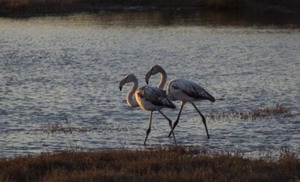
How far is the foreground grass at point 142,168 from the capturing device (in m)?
10.3

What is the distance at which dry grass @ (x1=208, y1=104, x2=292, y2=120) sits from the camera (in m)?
18.9

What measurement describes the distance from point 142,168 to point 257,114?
336 inches

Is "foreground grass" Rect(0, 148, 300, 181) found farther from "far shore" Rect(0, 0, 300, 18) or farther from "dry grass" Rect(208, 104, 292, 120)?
"far shore" Rect(0, 0, 300, 18)

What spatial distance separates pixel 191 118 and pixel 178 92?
3517 mm

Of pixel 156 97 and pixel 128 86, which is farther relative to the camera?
pixel 128 86

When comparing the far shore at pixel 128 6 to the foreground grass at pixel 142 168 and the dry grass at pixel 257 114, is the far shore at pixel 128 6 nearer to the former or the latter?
the dry grass at pixel 257 114

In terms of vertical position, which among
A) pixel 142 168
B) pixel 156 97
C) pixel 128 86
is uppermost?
pixel 156 97

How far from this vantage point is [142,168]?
11.0 meters

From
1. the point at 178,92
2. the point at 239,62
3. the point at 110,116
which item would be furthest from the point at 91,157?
the point at 239,62

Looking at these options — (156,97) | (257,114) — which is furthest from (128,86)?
(156,97)

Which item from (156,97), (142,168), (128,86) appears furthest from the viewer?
(128,86)

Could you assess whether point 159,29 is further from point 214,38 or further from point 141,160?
point 141,160

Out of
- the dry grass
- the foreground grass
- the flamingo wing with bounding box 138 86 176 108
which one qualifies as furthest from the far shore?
the foreground grass

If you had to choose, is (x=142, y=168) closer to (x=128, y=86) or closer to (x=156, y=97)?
(x=156, y=97)
